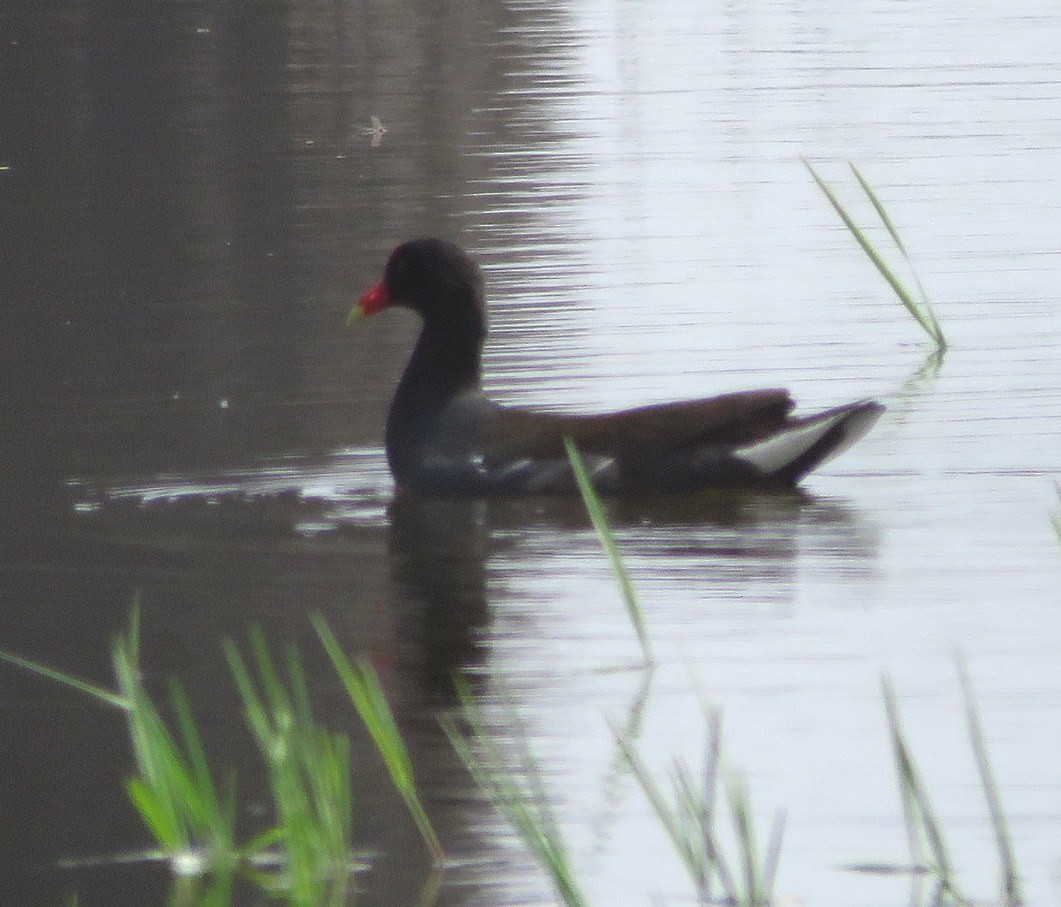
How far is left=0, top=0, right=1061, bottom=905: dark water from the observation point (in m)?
4.98

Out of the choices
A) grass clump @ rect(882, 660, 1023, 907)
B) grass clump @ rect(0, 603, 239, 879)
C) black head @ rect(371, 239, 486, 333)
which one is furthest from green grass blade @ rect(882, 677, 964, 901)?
black head @ rect(371, 239, 486, 333)

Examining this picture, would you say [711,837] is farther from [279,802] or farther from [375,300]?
[375,300]

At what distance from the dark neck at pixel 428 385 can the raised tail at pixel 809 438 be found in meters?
0.95

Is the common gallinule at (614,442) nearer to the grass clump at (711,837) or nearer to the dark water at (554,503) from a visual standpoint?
the dark water at (554,503)

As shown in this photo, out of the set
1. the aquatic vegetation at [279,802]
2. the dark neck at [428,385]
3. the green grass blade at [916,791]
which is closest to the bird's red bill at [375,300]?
the dark neck at [428,385]

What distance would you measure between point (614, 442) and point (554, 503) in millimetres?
335

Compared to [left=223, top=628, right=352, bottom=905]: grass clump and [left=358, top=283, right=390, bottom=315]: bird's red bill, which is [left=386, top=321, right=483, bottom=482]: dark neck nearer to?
[left=358, top=283, right=390, bottom=315]: bird's red bill

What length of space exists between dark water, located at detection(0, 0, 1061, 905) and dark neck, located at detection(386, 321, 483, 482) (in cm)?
20

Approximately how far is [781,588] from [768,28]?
59.0 ft

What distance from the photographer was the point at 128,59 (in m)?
21.5

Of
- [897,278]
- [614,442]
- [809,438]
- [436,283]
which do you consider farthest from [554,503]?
[897,278]

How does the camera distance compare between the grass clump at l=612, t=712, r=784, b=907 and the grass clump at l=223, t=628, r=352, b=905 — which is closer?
the grass clump at l=612, t=712, r=784, b=907

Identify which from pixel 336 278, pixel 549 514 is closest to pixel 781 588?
pixel 549 514

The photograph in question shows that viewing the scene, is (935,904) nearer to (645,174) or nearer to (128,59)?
(645,174)
